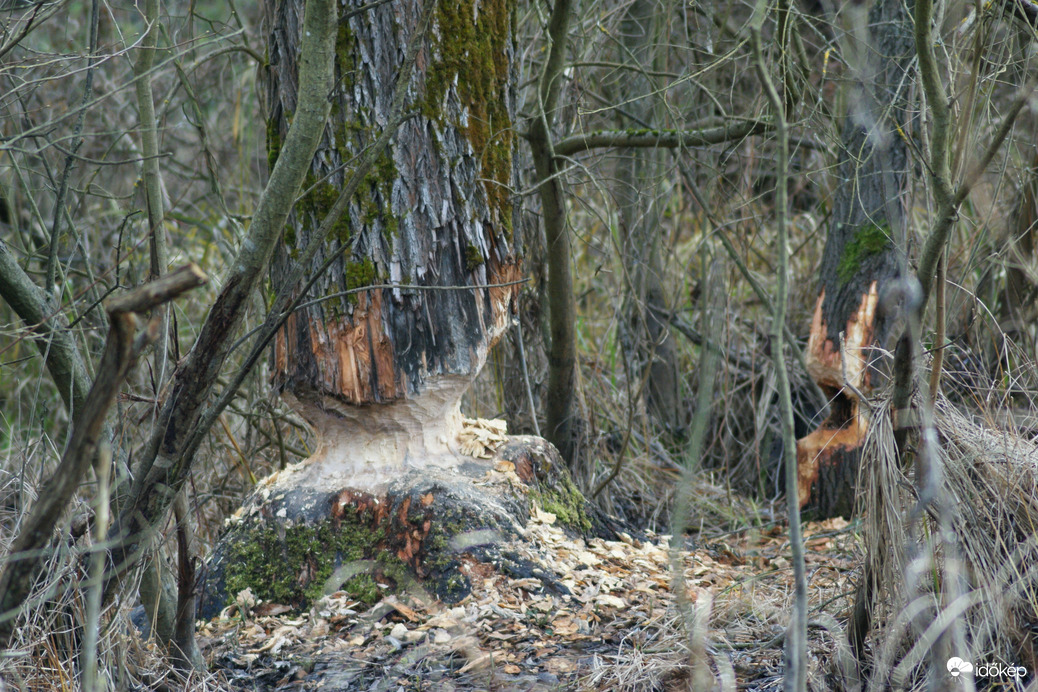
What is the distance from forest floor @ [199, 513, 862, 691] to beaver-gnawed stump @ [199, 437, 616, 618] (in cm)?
5

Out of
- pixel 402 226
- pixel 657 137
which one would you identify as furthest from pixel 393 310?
pixel 657 137

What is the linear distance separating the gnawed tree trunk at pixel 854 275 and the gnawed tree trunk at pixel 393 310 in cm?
202

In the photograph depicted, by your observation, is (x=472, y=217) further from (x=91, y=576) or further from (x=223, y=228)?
(x=223, y=228)

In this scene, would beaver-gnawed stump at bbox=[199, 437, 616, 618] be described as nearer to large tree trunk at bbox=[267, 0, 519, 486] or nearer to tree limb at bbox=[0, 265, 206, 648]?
large tree trunk at bbox=[267, 0, 519, 486]

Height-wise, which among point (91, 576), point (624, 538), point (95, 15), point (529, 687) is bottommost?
point (529, 687)

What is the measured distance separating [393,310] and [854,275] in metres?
2.66

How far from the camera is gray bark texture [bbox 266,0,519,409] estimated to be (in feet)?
9.45

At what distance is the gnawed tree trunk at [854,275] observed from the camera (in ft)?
13.2

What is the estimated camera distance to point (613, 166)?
564cm

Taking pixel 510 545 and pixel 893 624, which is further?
pixel 510 545

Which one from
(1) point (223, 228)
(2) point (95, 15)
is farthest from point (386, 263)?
(1) point (223, 228)

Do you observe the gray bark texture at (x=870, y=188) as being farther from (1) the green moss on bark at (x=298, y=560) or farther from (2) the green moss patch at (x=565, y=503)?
(1) the green moss on bark at (x=298, y=560)

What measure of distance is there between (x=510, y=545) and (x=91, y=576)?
1.44 meters

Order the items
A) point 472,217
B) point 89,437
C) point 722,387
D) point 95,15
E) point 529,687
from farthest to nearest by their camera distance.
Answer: point 722,387
point 472,217
point 95,15
point 529,687
point 89,437
